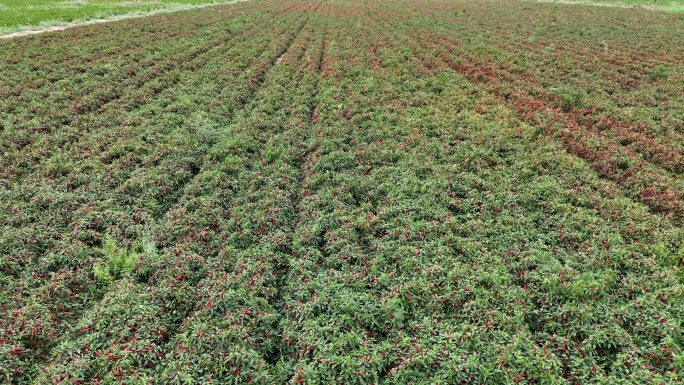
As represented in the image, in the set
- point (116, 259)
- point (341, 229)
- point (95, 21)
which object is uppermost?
point (95, 21)

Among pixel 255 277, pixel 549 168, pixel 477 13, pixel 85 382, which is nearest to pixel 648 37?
pixel 477 13

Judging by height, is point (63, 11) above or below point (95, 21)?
above

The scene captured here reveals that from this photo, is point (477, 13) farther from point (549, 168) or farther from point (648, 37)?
point (549, 168)

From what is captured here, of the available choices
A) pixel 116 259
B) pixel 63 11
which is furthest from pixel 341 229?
pixel 63 11

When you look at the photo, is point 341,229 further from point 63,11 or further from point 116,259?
point 63,11

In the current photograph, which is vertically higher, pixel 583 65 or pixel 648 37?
pixel 648 37

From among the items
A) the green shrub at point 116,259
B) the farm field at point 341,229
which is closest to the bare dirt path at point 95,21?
the farm field at point 341,229

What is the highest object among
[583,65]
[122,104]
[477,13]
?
[477,13]

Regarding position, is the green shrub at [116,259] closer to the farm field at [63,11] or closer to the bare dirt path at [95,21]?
the bare dirt path at [95,21]

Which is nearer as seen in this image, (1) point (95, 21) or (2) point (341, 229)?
(2) point (341, 229)

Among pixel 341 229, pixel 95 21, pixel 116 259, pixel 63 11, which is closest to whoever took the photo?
pixel 116 259
